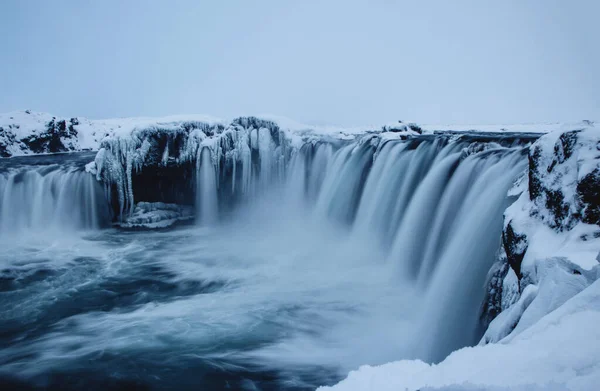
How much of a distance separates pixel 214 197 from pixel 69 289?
6497 mm

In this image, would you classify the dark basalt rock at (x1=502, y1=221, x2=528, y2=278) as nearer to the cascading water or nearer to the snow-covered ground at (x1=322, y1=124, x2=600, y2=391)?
the snow-covered ground at (x1=322, y1=124, x2=600, y2=391)

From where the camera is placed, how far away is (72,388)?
4.54 metres

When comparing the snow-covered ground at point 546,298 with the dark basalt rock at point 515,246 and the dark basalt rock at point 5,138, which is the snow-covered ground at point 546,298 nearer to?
the dark basalt rock at point 515,246

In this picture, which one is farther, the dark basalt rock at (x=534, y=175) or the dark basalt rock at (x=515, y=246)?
the dark basalt rock at (x=534, y=175)

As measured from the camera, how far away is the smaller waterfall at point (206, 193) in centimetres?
1363

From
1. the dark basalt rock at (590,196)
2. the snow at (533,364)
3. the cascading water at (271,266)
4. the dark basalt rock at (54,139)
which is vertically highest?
the dark basalt rock at (54,139)

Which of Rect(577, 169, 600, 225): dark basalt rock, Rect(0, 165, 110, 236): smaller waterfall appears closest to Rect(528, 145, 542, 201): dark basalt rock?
Rect(577, 169, 600, 225): dark basalt rock

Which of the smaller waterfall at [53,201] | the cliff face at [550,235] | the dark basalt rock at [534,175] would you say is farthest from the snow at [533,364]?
the smaller waterfall at [53,201]

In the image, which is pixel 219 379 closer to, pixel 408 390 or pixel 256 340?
pixel 256 340

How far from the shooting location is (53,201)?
13.3m

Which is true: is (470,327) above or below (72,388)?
above

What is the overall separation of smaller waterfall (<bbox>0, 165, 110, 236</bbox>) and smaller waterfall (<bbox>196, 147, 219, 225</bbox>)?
344 cm

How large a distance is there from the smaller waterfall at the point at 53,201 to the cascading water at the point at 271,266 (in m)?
0.05

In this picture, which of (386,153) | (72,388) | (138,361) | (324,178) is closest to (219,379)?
(138,361)
